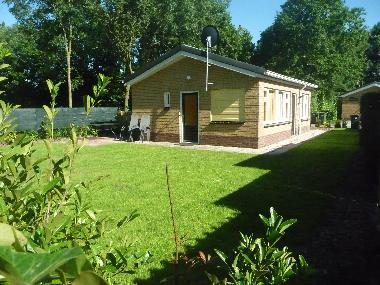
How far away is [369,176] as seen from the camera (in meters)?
9.27

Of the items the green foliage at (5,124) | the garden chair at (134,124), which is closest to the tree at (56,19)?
the garden chair at (134,124)

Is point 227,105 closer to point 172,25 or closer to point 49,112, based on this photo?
point 49,112

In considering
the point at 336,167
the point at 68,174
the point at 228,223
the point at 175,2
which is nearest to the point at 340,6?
the point at 175,2

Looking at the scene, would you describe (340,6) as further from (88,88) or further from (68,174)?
(68,174)

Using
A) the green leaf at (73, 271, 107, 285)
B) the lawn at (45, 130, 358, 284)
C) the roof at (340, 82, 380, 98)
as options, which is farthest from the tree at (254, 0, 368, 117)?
the green leaf at (73, 271, 107, 285)

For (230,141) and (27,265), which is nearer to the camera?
(27,265)

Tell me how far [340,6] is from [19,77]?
4447cm

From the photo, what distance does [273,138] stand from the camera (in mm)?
18594

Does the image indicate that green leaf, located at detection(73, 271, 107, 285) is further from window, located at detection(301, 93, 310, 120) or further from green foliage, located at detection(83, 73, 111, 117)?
window, located at detection(301, 93, 310, 120)

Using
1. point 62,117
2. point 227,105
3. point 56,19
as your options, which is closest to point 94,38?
point 56,19

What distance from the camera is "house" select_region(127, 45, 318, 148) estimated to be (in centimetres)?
1631

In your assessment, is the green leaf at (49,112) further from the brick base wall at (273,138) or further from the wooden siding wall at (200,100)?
the brick base wall at (273,138)

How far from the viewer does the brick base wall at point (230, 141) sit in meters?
16.4

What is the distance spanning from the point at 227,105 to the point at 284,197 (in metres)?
9.74
